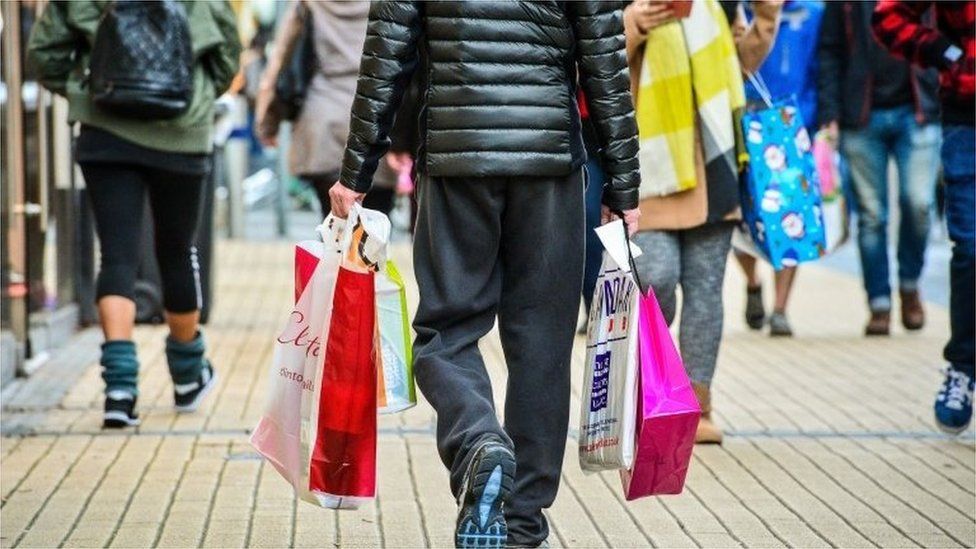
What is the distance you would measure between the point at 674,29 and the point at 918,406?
2.20 metres

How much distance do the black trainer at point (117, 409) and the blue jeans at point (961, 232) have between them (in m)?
2.82

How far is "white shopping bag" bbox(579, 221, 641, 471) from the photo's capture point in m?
4.89

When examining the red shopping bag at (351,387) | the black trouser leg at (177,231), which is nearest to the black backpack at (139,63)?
the black trouser leg at (177,231)

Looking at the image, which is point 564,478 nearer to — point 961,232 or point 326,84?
point 961,232

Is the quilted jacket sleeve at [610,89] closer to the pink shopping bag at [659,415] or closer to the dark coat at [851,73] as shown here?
the pink shopping bag at [659,415]

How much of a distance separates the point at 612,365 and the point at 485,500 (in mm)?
635

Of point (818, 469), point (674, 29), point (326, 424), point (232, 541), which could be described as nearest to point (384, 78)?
point (326, 424)

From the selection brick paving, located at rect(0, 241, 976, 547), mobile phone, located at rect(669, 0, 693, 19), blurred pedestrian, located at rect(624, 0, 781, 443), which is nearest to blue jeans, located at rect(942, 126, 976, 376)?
brick paving, located at rect(0, 241, 976, 547)

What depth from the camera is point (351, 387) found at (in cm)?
482

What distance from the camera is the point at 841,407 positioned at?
309 inches

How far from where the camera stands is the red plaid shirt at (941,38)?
6824 mm

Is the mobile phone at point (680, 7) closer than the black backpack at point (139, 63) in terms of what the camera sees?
Yes

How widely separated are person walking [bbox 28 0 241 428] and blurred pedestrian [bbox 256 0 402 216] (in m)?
1.14

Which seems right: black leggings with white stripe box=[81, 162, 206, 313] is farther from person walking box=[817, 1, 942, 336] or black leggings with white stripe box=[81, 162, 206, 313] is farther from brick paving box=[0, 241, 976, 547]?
person walking box=[817, 1, 942, 336]
